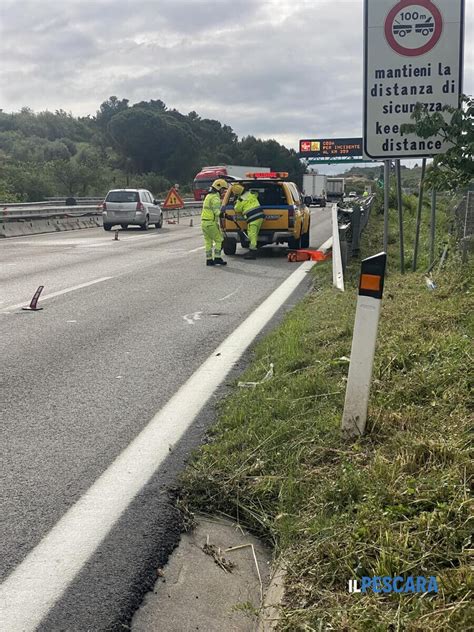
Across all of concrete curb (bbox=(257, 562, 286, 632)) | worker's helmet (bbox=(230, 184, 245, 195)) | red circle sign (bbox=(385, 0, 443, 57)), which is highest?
red circle sign (bbox=(385, 0, 443, 57))

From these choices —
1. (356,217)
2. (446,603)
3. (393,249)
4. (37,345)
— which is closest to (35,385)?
(37,345)

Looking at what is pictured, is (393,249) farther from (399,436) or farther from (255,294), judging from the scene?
(399,436)

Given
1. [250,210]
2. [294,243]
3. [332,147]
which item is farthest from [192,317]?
A: [332,147]

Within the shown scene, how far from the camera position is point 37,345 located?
7781mm

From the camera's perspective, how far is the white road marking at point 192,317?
928cm

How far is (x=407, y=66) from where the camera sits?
1025cm

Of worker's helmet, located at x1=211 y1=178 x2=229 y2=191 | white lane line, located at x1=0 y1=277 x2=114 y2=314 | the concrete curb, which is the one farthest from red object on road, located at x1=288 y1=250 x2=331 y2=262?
the concrete curb

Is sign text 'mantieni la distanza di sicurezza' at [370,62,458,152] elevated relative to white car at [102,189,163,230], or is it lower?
elevated

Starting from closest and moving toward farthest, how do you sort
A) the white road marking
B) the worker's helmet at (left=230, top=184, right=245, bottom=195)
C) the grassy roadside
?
the grassy roadside < the white road marking < the worker's helmet at (left=230, top=184, right=245, bottom=195)

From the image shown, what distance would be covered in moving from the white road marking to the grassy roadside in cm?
271

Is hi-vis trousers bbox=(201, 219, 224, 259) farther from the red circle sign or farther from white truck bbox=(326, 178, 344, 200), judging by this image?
white truck bbox=(326, 178, 344, 200)

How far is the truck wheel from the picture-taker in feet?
60.8

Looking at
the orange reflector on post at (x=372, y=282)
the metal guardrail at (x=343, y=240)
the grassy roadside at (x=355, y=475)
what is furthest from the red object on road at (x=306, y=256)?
the orange reflector on post at (x=372, y=282)

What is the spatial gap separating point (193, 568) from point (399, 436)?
1363mm
